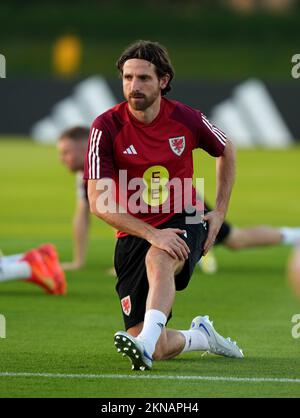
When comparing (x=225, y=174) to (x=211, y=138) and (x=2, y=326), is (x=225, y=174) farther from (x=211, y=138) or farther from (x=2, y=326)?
(x=2, y=326)

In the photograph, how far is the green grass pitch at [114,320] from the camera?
777cm

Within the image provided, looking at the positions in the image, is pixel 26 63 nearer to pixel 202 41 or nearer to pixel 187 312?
pixel 202 41

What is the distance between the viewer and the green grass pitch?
7.77 meters

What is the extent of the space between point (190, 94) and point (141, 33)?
19389 mm

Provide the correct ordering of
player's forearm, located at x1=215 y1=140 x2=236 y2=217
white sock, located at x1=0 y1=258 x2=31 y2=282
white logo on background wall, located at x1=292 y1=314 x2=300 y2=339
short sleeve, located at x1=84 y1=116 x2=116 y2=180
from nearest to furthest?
short sleeve, located at x1=84 y1=116 x2=116 y2=180, player's forearm, located at x1=215 y1=140 x2=236 y2=217, white logo on background wall, located at x1=292 y1=314 x2=300 y2=339, white sock, located at x1=0 y1=258 x2=31 y2=282

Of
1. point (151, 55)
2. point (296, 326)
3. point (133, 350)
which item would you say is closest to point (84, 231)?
point (296, 326)

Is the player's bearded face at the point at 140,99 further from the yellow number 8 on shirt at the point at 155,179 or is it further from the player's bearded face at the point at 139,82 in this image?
the yellow number 8 on shirt at the point at 155,179

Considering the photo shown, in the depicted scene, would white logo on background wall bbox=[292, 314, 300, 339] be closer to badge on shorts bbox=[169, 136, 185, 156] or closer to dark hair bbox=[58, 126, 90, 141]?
badge on shorts bbox=[169, 136, 185, 156]

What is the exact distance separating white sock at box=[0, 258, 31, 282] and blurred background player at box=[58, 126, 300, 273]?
1.55 meters

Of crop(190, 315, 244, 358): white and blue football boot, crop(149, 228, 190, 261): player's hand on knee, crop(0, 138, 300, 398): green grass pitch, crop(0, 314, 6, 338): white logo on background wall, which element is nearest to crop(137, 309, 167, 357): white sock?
crop(0, 138, 300, 398): green grass pitch

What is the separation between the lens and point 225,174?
29.9 ft

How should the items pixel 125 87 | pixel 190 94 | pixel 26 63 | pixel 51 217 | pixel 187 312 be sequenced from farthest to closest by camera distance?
pixel 26 63
pixel 190 94
pixel 51 217
pixel 187 312
pixel 125 87

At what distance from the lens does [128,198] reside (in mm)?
8758
